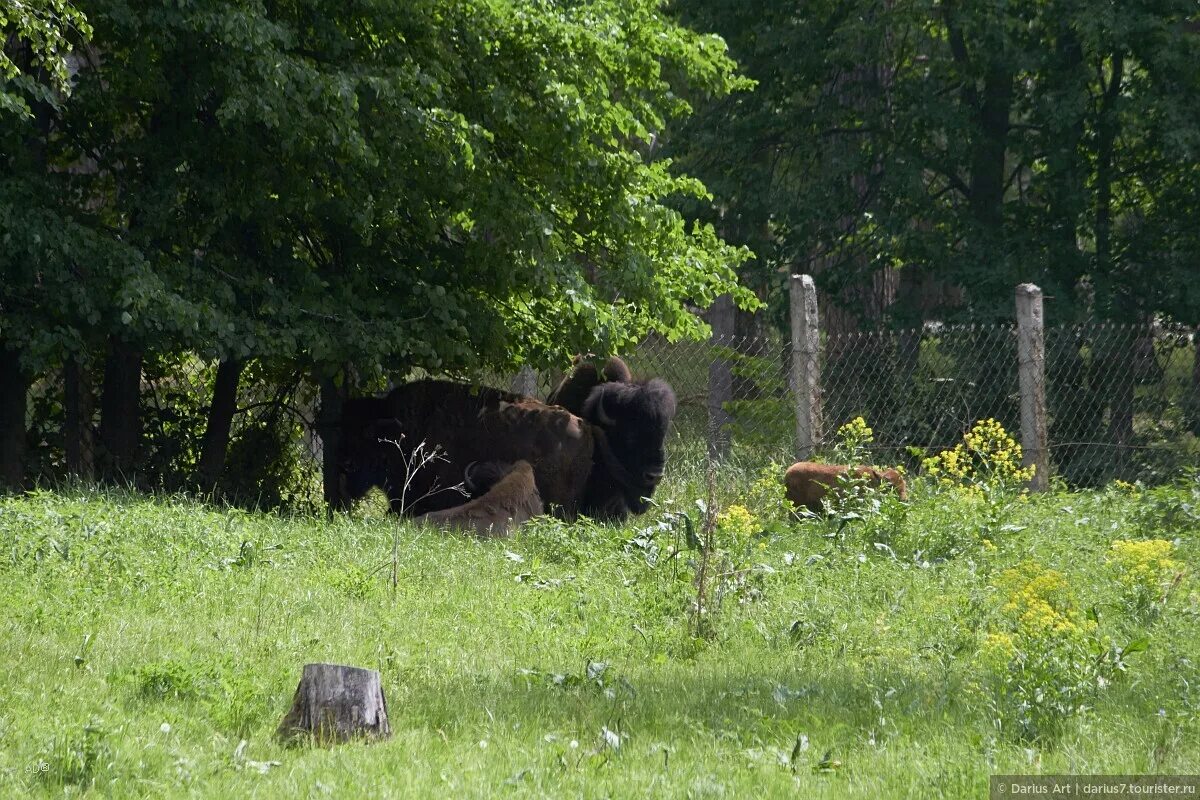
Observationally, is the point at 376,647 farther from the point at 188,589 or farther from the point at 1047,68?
the point at 1047,68

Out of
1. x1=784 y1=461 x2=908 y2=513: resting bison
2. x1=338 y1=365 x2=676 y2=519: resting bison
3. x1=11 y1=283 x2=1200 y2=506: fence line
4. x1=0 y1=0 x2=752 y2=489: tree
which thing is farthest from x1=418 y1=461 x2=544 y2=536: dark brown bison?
x1=784 y1=461 x2=908 y2=513: resting bison

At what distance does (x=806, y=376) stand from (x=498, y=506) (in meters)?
3.55

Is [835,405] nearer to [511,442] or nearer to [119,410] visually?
[511,442]

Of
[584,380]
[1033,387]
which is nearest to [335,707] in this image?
[584,380]

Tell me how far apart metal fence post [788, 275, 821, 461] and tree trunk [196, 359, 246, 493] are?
17.9 ft

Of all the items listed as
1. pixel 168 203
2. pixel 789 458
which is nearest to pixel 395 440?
pixel 168 203

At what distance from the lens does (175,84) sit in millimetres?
11781

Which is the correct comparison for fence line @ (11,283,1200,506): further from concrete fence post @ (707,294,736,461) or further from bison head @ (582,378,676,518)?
bison head @ (582,378,676,518)

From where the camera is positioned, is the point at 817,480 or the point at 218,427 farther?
the point at 218,427

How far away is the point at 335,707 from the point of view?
17.3 feet

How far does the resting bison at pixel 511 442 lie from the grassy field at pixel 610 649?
6.48 ft

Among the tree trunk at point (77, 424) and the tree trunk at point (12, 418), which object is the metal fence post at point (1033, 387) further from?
the tree trunk at point (12, 418)

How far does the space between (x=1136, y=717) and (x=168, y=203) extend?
8.70 m

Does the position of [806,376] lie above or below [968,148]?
below
